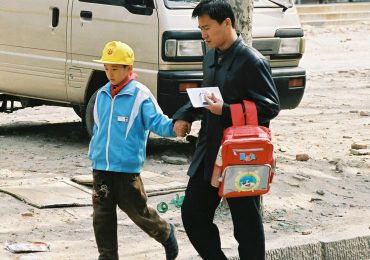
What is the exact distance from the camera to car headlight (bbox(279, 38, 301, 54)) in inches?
387

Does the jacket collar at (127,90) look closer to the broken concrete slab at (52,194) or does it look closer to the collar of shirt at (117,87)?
the collar of shirt at (117,87)

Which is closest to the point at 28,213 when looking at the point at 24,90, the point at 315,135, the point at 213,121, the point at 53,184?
the point at 53,184

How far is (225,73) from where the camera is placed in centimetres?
540

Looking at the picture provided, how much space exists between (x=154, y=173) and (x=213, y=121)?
134 inches

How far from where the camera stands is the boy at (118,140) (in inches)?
231

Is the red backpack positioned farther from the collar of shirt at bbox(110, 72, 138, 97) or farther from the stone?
the stone

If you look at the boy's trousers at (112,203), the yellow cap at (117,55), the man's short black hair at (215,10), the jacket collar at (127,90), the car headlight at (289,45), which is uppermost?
the man's short black hair at (215,10)

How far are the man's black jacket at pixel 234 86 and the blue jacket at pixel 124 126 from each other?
0.50 metres

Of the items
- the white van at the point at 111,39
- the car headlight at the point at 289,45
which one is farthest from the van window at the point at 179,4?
the car headlight at the point at 289,45

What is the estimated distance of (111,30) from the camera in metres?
9.54

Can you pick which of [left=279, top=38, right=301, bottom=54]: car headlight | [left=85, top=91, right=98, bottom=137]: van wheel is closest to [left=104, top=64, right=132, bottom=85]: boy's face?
[left=85, top=91, right=98, bottom=137]: van wheel

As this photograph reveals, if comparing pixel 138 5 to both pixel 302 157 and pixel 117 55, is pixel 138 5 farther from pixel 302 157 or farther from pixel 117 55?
pixel 117 55

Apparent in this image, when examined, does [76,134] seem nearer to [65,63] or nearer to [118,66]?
[65,63]

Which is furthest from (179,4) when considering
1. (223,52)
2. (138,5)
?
(223,52)
